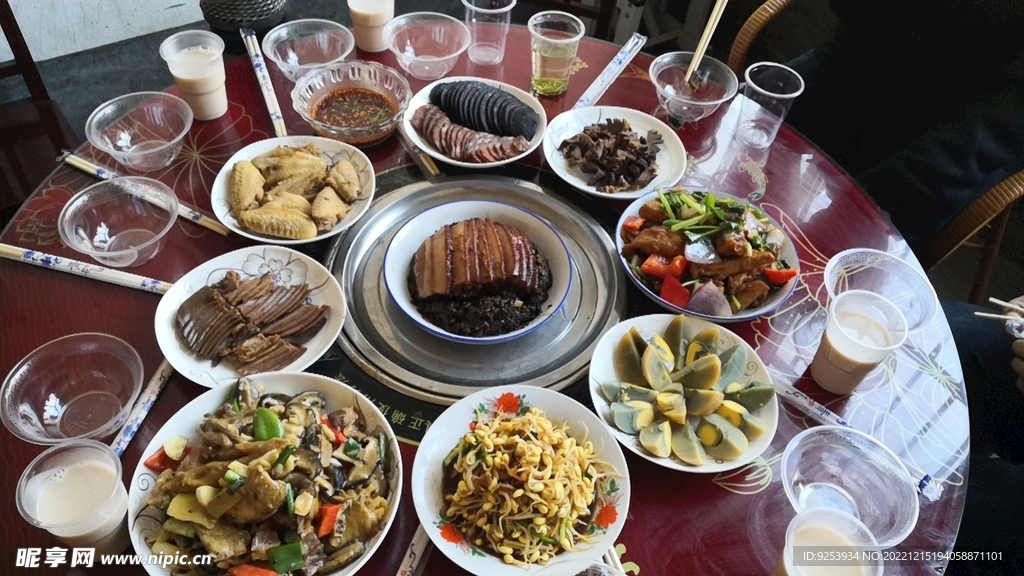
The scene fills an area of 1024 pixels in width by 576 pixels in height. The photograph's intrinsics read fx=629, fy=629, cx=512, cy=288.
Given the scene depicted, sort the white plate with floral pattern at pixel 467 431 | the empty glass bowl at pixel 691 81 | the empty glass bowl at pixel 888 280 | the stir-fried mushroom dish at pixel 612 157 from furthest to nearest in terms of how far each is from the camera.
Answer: the empty glass bowl at pixel 691 81
the stir-fried mushroom dish at pixel 612 157
the empty glass bowl at pixel 888 280
the white plate with floral pattern at pixel 467 431

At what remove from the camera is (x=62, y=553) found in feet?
5.48

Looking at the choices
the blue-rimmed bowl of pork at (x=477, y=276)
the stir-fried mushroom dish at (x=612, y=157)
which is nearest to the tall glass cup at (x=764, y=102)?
the stir-fried mushroom dish at (x=612, y=157)

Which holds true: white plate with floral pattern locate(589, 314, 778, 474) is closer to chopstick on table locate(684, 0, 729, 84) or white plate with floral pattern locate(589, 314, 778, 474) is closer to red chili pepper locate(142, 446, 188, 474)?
red chili pepper locate(142, 446, 188, 474)

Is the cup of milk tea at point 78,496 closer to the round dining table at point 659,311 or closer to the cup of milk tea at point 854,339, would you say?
the round dining table at point 659,311

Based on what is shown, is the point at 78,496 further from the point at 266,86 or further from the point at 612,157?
the point at 612,157

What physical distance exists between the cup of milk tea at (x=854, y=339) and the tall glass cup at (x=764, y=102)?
1.17 metres

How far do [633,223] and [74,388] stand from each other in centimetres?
210

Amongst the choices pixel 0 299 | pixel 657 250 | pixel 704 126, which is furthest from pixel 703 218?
→ pixel 0 299

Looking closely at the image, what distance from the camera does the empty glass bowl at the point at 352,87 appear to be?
2.91 m

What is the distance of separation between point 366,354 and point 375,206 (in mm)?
787

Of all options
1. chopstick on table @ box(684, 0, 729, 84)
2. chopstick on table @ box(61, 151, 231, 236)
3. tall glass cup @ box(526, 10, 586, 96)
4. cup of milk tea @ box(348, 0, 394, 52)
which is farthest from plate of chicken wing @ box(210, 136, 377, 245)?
chopstick on table @ box(684, 0, 729, 84)

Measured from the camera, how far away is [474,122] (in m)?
3.08

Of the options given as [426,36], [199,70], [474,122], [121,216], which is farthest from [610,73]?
[121,216]

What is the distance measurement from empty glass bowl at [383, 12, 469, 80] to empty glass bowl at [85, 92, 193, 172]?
1146mm
